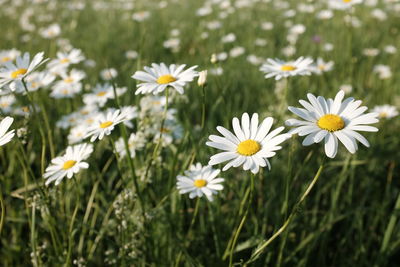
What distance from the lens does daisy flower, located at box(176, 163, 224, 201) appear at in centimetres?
144

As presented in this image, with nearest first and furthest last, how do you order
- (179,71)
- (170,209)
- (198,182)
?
(198,182)
(179,71)
(170,209)

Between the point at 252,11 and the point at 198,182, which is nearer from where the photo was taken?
the point at 198,182

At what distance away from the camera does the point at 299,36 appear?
4934 millimetres

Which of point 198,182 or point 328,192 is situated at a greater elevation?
point 198,182

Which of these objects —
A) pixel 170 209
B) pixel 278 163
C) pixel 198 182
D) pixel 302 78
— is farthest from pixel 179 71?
pixel 302 78

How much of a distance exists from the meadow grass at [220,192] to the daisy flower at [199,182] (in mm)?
79

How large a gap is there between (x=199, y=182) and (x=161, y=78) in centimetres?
52

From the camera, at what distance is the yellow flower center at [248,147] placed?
1.23 meters

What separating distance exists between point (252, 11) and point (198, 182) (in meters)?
5.39

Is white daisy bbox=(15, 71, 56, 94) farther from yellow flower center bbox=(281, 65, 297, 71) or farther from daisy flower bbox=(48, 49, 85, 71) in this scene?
yellow flower center bbox=(281, 65, 297, 71)

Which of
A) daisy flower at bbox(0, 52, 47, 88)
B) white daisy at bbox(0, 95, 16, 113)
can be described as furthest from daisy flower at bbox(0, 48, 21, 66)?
daisy flower at bbox(0, 52, 47, 88)

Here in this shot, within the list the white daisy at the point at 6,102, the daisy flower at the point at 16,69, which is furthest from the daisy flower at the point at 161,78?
the white daisy at the point at 6,102

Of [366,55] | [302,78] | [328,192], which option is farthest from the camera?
[366,55]

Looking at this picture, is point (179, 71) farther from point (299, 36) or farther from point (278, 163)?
point (299, 36)
